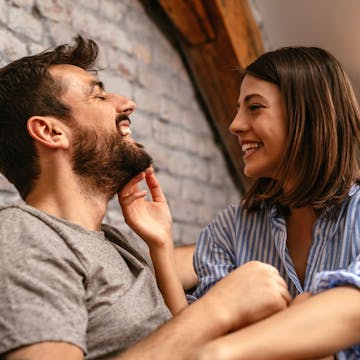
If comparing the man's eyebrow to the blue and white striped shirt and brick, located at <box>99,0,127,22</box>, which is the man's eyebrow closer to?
the blue and white striped shirt

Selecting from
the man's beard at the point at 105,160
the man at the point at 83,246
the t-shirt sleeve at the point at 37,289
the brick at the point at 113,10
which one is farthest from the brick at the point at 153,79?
the t-shirt sleeve at the point at 37,289

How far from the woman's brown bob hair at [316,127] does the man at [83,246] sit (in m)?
0.38

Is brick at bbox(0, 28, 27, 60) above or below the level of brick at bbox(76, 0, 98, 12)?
below

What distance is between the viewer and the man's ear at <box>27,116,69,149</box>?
1.44 m

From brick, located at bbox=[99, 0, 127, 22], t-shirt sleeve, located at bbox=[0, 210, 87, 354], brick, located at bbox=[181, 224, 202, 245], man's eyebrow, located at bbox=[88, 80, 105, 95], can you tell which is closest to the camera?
t-shirt sleeve, located at bbox=[0, 210, 87, 354]

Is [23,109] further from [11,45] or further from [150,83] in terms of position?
[150,83]

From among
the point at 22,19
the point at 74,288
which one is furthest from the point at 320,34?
the point at 74,288

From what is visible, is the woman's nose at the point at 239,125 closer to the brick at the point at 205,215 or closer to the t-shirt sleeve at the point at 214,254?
the t-shirt sleeve at the point at 214,254

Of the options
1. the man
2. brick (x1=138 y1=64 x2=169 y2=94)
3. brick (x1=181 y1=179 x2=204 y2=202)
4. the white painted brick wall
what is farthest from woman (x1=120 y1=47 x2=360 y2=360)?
brick (x1=181 y1=179 x2=204 y2=202)

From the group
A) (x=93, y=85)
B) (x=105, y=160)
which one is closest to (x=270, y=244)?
(x=105, y=160)

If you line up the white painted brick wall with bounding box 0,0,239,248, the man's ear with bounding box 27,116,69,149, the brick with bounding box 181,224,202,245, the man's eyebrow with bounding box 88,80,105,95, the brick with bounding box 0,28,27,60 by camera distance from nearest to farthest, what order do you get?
1. the man's ear with bounding box 27,116,69,149
2. the man's eyebrow with bounding box 88,80,105,95
3. the brick with bounding box 0,28,27,60
4. the white painted brick wall with bounding box 0,0,239,248
5. the brick with bounding box 181,224,202,245

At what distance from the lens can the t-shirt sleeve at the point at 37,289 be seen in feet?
3.43

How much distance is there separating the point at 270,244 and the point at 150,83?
4.60ft

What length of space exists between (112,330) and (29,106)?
0.61 meters
